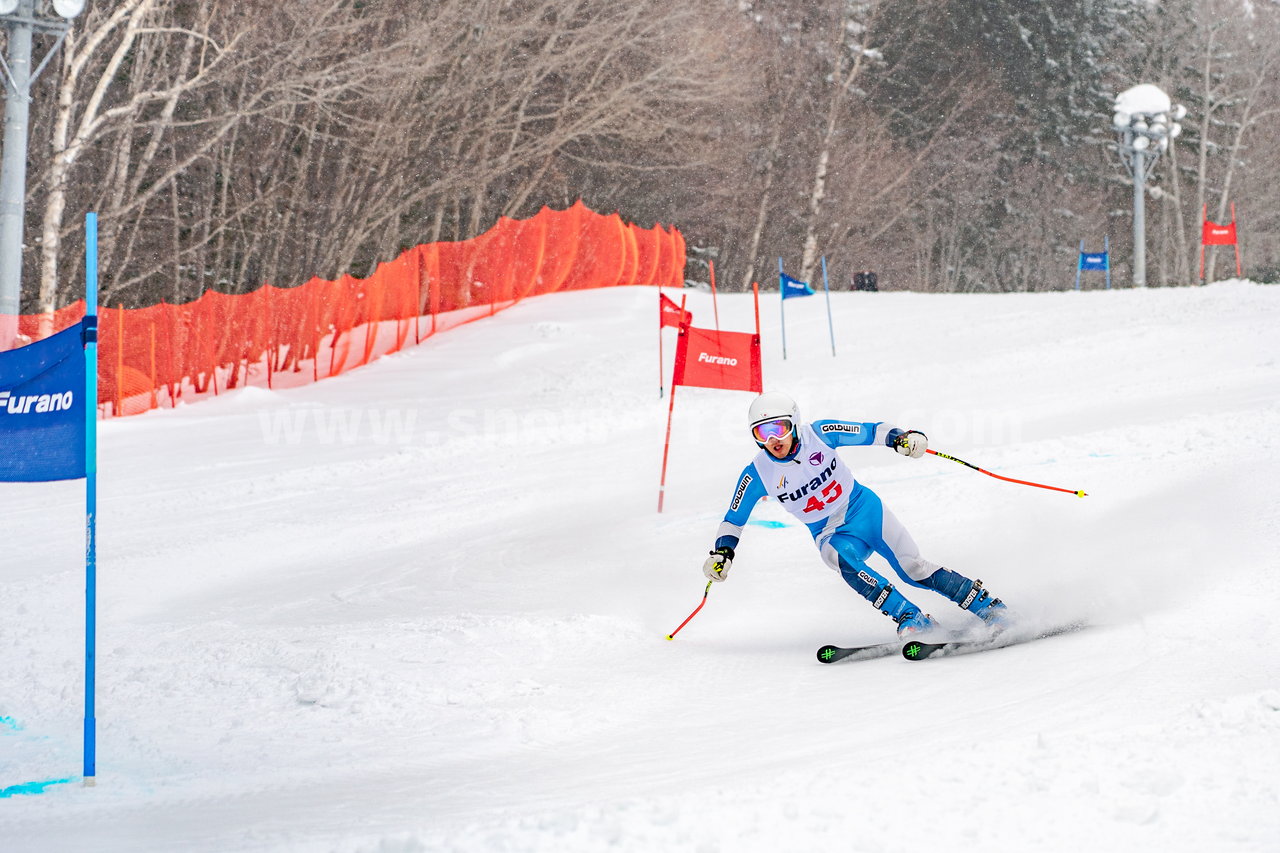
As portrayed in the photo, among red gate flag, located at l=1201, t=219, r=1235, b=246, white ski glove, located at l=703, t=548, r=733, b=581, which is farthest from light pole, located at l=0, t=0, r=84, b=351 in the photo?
red gate flag, located at l=1201, t=219, r=1235, b=246

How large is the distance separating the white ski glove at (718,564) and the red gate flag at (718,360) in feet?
14.5

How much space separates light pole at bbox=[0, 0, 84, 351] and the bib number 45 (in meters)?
7.59

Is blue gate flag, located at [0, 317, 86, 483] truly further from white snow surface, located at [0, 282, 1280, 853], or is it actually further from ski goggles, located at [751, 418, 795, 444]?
ski goggles, located at [751, 418, 795, 444]

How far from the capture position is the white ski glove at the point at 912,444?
7.12 meters

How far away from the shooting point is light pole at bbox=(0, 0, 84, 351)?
1136cm

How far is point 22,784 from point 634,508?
22.2 ft

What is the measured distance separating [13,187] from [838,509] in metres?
8.18

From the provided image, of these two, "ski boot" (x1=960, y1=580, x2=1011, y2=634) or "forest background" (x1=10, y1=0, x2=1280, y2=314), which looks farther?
"forest background" (x1=10, y1=0, x2=1280, y2=314)

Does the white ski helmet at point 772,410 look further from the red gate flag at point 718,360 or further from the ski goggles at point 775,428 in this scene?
the red gate flag at point 718,360

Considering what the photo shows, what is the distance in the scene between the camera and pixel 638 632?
308 inches

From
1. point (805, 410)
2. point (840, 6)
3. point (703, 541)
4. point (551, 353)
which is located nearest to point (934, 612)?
point (703, 541)

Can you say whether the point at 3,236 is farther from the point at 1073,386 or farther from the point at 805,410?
the point at 1073,386

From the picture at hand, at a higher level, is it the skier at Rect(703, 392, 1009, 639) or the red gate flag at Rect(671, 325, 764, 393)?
the red gate flag at Rect(671, 325, 764, 393)

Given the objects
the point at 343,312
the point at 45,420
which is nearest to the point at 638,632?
the point at 45,420
